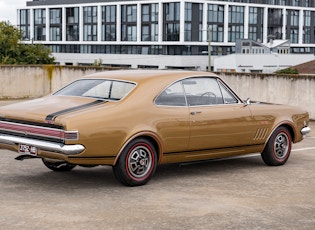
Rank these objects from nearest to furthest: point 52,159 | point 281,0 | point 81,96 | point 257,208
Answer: point 257,208
point 52,159
point 81,96
point 281,0

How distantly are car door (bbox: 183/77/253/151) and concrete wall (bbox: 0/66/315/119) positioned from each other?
8766 mm

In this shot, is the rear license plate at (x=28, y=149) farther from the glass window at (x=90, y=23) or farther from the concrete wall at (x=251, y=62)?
the glass window at (x=90, y=23)

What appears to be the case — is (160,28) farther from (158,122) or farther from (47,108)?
(47,108)

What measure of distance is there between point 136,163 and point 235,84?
11.6m

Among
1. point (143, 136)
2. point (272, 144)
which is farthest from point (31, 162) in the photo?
point (272, 144)

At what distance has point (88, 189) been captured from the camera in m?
7.78

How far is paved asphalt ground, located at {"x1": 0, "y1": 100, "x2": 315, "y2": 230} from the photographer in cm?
627

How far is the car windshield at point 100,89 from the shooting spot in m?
8.24

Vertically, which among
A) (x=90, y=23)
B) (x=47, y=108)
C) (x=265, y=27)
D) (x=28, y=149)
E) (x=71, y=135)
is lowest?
(x=28, y=149)

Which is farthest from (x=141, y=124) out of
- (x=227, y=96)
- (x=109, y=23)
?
(x=109, y=23)

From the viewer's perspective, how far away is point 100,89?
8.46m

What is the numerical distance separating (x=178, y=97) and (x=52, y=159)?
6.42 ft

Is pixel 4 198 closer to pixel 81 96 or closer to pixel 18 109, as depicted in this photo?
pixel 18 109

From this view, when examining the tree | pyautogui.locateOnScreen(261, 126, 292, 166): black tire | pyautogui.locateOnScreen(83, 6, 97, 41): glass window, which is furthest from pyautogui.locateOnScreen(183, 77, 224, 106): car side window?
pyautogui.locateOnScreen(83, 6, 97, 41): glass window
